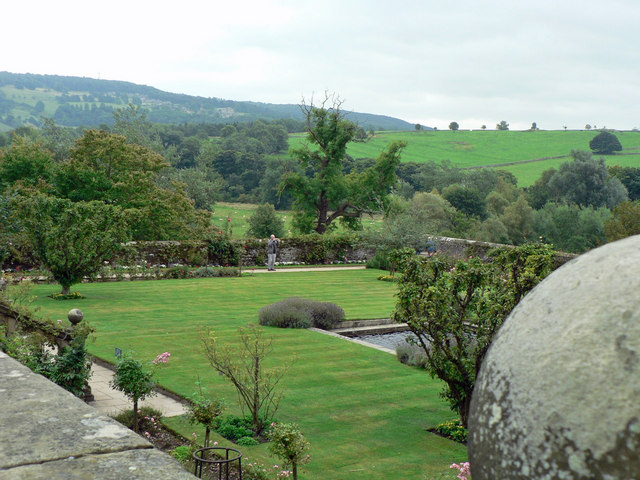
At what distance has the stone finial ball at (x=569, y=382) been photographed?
7.08 ft

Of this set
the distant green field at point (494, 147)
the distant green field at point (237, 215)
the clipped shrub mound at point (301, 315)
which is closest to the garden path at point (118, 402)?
the clipped shrub mound at point (301, 315)

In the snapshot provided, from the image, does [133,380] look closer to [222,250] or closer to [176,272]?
[176,272]

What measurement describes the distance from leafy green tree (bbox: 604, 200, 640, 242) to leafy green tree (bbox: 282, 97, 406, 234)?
57.2 feet

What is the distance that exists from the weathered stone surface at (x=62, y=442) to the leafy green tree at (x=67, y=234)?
1627 cm

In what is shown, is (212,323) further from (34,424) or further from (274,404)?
(34,424)

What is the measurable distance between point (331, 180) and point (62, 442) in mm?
36925

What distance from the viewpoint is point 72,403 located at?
329 cm

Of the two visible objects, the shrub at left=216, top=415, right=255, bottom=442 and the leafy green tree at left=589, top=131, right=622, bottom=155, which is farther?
the leafy green tree at left=589, top=131, right=622, bottom=155

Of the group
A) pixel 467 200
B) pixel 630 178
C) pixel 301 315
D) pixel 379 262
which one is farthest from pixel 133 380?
pixel 630 178

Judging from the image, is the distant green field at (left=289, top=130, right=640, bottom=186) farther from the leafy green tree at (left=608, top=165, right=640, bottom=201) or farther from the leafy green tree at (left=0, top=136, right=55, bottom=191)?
the leafy green tree at (left=0, top=136, right=55, bottom=191)

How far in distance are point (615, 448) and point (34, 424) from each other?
241cm

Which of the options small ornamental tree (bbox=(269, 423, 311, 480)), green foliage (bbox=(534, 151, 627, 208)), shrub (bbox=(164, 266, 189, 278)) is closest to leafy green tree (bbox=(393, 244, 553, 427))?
small ornamental tree (bbox=(269, 423, 311, 480))

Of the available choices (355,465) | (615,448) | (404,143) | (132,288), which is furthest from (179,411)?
(404,143)

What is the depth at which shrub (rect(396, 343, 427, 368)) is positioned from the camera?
12759mm
